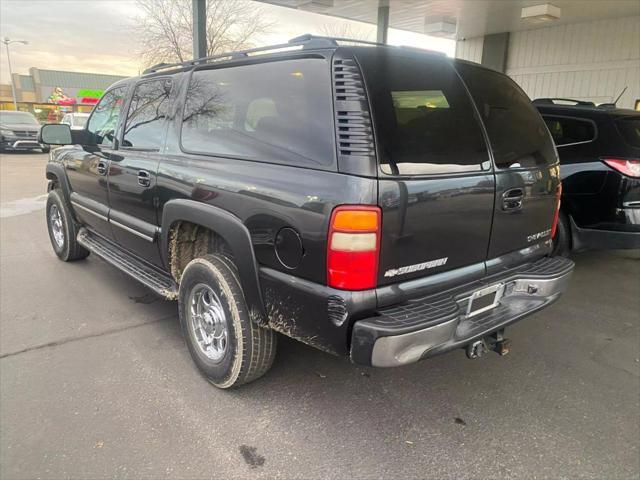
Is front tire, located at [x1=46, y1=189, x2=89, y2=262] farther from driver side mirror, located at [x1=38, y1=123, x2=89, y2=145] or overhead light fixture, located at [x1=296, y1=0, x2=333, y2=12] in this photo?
overhead light fixture, located at [x1=296, y1=0, x2=333, y2=12]

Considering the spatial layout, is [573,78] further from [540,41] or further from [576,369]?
[576,369]

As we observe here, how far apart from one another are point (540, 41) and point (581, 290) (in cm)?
994

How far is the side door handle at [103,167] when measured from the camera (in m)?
3.90

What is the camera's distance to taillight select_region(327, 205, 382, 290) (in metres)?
2.03

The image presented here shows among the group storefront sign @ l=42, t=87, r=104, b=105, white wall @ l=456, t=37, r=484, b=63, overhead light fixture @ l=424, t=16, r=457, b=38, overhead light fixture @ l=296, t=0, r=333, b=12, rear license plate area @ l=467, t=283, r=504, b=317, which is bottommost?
rear license plate area @ l=467, t=283, r=504, b=317

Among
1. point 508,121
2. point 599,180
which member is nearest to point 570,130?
point 599,180

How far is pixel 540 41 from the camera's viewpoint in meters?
12.3

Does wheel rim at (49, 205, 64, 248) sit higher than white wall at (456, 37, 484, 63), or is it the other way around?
white wall at (456, 37, 484, 63)

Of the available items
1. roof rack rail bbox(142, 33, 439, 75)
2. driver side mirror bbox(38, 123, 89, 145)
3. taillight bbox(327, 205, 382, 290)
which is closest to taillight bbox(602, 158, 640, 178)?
roof rack rail bbox(142, 33, 439, 75)

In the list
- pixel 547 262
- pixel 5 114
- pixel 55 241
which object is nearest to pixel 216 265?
pixel 547 262

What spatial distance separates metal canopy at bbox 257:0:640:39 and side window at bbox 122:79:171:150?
756 cm

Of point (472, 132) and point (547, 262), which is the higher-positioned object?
point (472, 132)

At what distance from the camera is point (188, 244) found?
129 inches

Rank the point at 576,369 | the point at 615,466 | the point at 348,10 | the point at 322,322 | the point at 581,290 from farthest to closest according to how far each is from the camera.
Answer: the point at 348,10 → the point at 581,290 → the point at 576,369 → the point at 615,466 → the point at 322,322
